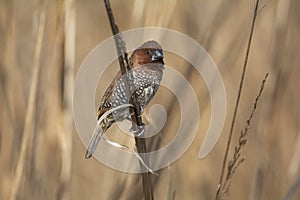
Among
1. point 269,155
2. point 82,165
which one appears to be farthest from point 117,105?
point 82,165

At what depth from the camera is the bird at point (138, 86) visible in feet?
2.72

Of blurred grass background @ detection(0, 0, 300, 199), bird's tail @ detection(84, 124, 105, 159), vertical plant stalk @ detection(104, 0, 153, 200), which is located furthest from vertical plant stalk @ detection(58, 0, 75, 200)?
vertical plant stalk @ detection(104, 0, 153, 200)

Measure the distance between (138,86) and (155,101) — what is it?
563mm

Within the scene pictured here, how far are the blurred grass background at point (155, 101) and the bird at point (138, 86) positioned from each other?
0.15 meters

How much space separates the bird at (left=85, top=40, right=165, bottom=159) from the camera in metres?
0.83

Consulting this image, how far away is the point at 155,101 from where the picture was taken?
1.39 metres

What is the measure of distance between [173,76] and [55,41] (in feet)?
0.71

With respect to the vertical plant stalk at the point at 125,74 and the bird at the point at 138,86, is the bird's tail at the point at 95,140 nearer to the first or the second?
the bird at the point at 138,86

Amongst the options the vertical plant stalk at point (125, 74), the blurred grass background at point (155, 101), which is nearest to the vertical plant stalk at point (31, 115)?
the blurred grass background at point (155, 101)

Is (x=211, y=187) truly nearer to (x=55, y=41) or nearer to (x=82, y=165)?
(x=82, y=165)

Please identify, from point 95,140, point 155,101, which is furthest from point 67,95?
point 155,101

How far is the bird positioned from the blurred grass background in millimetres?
151

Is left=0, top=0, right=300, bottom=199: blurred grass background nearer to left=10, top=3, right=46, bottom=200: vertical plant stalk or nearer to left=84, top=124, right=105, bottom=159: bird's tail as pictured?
left=10, top=3, right=46, bottom=200: vertical plant stalk

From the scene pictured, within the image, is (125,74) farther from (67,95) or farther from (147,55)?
(67,95)
